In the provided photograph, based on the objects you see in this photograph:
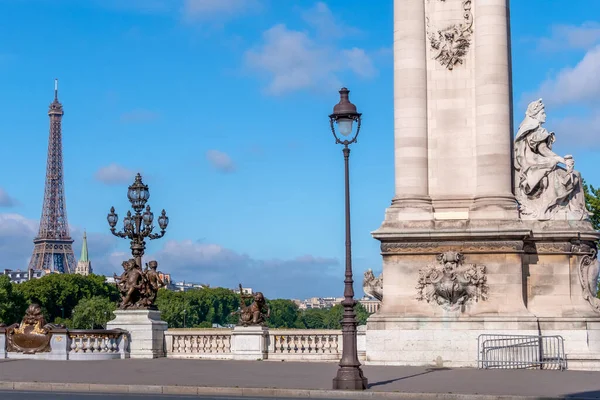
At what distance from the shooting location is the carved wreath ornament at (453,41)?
31.1 metres

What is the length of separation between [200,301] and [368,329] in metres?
149

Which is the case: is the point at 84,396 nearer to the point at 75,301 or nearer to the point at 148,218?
the point at 148,218

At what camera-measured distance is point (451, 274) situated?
29.8 metres

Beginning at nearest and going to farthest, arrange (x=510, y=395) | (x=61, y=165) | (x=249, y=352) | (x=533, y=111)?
(x=510, y=395) < (x=533, y=111) < (x=249, y=352) < (x=61, y=165)

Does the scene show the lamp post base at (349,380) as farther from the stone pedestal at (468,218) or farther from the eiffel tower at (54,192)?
the eiffel tower at (54,192)

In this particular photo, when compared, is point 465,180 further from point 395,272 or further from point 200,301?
point 200,301

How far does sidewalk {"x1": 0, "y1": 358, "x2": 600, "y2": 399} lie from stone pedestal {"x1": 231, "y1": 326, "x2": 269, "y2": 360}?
139 inches

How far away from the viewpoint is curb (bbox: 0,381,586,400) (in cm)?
2155

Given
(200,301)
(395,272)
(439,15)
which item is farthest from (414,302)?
(200,301)

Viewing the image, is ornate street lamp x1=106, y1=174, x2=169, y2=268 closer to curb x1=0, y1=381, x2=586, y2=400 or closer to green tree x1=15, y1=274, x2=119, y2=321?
curb x1=0, y1=381, x2=586, y2=400

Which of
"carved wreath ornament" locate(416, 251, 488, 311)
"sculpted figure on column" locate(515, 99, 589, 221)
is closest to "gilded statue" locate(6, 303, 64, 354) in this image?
"carved wreath ornament" locate(416, 251, 488, 311)

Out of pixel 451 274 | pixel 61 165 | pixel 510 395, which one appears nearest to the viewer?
pixel 510 395

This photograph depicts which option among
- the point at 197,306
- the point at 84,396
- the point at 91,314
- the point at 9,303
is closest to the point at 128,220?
the point at 84,396

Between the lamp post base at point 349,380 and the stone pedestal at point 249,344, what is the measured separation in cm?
1140
